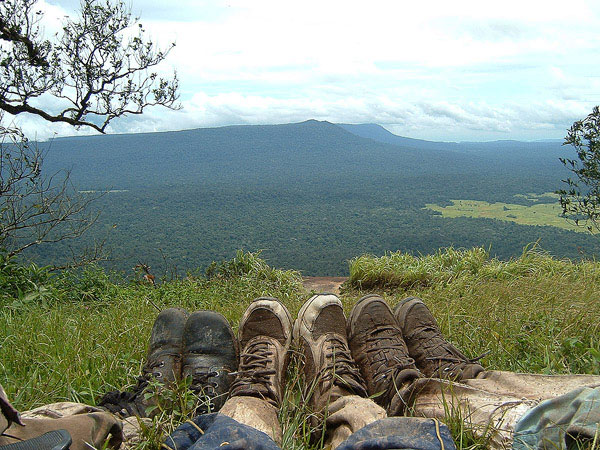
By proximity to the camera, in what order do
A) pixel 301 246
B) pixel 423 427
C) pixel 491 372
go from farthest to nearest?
pixel 301 246, pixel 491 372, pixel 423 427

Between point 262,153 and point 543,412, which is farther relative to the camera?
point 262,153

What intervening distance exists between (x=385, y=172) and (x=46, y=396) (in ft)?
248

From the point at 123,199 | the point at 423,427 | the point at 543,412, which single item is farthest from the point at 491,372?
the point at 123,199

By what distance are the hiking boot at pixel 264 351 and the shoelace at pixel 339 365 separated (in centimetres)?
21

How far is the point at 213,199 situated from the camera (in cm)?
5319

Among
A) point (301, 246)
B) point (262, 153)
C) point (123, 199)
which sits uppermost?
point (262, 153)

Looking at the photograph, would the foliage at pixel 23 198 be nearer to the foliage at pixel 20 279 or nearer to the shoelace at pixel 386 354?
the foliage at pixel 20 279

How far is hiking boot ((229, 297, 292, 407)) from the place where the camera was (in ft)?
6.28

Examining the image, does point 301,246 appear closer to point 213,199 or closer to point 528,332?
point 213,199

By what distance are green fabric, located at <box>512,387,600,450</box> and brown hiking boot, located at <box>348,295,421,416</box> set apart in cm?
44

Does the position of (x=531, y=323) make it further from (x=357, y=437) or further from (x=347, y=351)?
(x=357, y=437)

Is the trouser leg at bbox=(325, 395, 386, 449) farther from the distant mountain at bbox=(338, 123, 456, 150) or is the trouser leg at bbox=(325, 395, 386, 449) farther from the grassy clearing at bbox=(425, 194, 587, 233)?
the distant mountain at bbox=(338, 123, 456, 150)

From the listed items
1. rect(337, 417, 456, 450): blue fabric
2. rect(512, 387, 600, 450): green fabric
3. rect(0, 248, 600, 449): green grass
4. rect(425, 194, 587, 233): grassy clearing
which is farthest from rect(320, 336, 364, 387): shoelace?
rect(425, 194, 587, 233): grassy clearing

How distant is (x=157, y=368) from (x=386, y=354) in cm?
103
